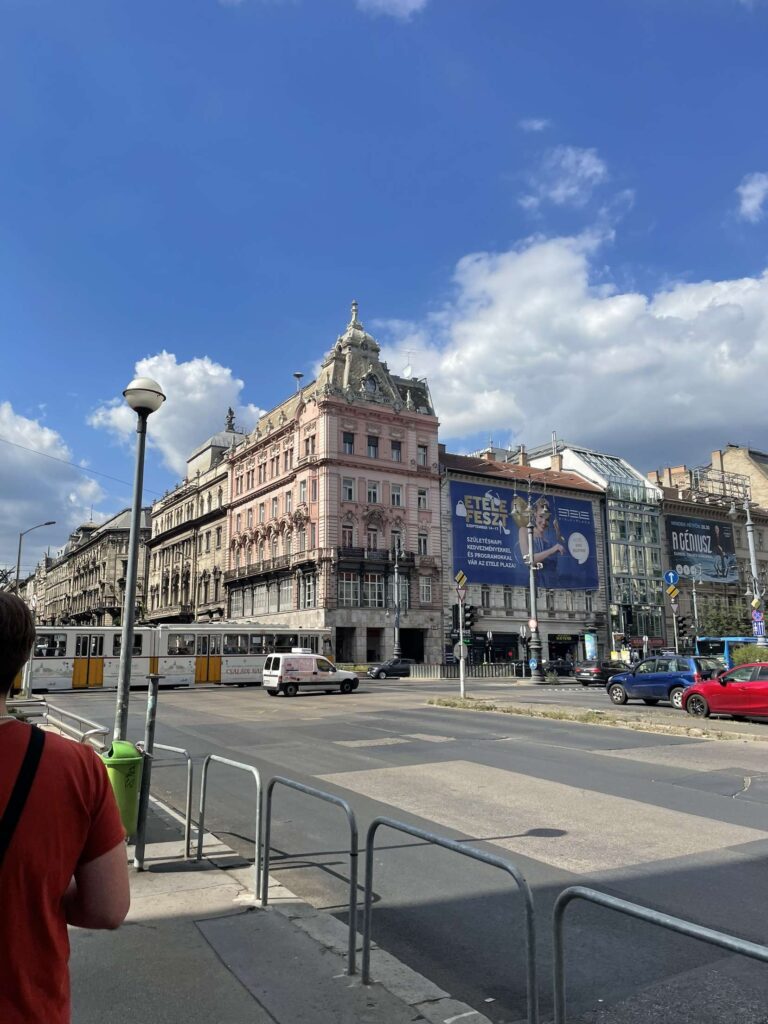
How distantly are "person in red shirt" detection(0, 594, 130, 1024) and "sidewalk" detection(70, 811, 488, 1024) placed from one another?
205 cm

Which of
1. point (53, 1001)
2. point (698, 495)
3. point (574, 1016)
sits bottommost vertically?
point (574, 1016)

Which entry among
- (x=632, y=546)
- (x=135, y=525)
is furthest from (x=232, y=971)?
(x=632, y=546)

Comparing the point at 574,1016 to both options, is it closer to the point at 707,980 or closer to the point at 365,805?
the point at 707,980

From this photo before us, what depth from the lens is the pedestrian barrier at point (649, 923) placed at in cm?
252

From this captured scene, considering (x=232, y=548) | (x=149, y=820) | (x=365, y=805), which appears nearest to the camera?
(x=149, y=820)

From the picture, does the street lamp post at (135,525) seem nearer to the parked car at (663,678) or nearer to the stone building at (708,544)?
the parked car at (663,678)

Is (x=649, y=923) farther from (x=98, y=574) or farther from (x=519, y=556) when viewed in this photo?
(x=98, y=574)

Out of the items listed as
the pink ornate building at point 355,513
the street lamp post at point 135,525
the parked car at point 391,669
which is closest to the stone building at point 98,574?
the pink ornate building at point 355,513

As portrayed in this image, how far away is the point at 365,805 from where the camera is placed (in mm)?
8766

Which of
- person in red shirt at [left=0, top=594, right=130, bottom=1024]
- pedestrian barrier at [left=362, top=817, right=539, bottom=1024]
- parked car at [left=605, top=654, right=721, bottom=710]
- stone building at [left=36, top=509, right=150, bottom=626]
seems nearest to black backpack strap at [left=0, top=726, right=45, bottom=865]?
person in red shirt at [left=0, top=594, right=130, bottom=1024]

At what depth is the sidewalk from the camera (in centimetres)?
377

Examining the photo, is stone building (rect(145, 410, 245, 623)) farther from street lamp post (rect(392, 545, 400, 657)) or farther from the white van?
the white van

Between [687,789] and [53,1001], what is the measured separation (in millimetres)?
9442

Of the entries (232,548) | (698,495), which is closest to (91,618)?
(232,548)
